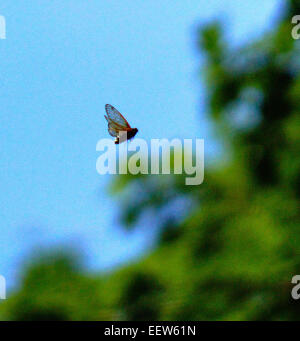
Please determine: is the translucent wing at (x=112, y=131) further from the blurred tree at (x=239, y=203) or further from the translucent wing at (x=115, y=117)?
the blurred tree at (x=239, y=203)

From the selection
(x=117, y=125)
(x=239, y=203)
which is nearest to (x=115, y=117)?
(x=117, y=125)

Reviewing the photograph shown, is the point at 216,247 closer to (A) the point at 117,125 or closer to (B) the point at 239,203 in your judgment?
(B) the point at 239,203

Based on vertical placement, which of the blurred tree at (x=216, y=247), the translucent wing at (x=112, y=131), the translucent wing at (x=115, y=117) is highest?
the translucent wing at (x=115, y=117)

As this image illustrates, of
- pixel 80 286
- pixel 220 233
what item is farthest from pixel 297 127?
pixel 80 286

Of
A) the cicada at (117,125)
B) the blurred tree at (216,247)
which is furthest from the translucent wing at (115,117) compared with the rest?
the blurred tree at (216,247)

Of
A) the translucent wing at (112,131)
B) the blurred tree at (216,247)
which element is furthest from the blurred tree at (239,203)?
the translucent wing at (112,131)

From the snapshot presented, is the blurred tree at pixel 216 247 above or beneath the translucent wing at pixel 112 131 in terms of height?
beneath

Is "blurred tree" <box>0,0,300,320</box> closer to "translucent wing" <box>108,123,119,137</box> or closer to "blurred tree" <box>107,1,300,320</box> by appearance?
"blurred tree" <box>107,1,300,320</box>

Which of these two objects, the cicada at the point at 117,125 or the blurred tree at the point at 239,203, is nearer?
the blurred tree at the point at 239,203
